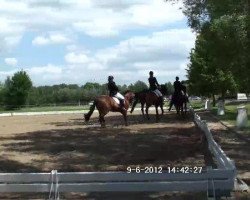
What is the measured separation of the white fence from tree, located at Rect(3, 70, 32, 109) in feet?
381

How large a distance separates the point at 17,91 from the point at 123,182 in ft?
386

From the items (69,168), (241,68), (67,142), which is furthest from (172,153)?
(241,68)

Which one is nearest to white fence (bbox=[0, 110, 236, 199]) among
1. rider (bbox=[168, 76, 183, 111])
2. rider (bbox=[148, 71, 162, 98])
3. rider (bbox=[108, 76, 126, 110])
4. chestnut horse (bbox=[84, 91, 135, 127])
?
chestnut horse (bbox=[84, 91, 135, 127])

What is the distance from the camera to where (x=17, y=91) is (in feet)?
409

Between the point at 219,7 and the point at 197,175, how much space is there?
1167 centimetres

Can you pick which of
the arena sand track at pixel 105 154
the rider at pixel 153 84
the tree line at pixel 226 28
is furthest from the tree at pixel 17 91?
the arena sand track at pixel 105 154

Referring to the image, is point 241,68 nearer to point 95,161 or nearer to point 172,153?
point 172,153

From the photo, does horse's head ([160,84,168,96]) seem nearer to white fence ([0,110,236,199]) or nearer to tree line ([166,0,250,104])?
tree line ([166,0,250,104])

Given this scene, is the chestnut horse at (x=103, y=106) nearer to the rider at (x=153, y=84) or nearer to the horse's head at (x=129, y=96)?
the horse's head at (x=129, y=96)

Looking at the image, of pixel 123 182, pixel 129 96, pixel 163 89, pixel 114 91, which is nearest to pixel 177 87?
pixel 163 89

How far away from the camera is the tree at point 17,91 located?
12456cm

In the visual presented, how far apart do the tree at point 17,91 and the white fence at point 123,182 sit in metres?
116

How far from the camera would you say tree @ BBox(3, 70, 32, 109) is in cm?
12456

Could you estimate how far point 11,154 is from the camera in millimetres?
17750
